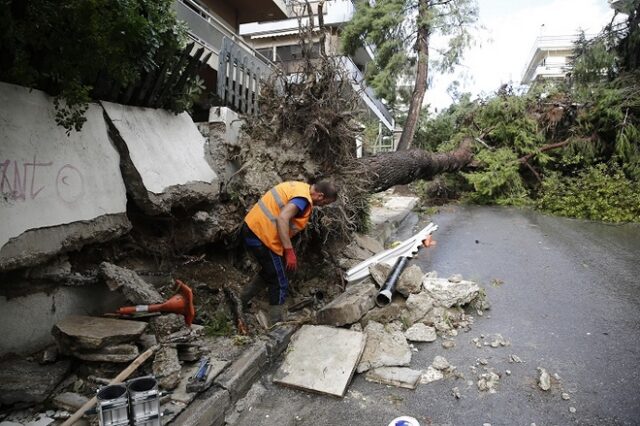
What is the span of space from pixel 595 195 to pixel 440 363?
8.57 m

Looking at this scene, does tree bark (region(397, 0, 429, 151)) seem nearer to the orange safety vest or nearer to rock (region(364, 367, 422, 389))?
the orange safety vest

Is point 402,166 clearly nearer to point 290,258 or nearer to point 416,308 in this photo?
point 416,308

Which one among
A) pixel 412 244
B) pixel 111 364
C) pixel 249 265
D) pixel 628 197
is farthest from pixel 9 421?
pixel 628 197

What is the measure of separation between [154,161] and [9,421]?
2.21 meters

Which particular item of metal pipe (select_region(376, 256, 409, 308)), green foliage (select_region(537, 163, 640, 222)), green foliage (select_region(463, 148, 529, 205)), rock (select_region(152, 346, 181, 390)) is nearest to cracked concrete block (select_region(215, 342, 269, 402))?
rock (select_region(152, 346, 181, 390))

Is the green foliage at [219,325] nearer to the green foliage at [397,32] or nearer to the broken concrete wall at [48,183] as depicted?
the broken concrete wall at [48,183]

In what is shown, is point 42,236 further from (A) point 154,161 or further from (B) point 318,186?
(B) point 318,186

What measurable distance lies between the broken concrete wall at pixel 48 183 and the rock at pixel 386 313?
236 cm

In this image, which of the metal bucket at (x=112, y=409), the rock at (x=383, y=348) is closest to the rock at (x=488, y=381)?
the rock at (x=383, y=348)

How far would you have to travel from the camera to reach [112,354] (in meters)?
2.53

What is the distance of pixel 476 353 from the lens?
3.47m

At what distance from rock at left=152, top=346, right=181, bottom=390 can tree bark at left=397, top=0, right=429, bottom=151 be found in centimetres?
1100

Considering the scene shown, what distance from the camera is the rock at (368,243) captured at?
249 inches

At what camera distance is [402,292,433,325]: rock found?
13.2ft
